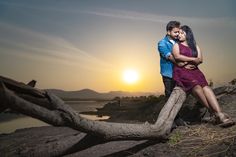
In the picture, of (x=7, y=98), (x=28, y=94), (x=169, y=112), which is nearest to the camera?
(x=7, y=98)

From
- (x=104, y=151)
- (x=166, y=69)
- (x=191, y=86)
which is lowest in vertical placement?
(x=104, y=151)

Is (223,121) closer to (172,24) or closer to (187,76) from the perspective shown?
(187,76)

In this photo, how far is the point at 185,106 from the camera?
966 cm

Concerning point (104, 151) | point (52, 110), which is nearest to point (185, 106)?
point (104, 151)

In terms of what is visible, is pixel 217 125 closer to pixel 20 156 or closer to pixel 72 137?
pixel 72 137

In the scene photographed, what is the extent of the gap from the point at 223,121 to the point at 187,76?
1241mm

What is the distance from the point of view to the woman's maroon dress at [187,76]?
22.5 ft

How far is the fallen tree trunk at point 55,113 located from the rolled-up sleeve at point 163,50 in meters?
1.70

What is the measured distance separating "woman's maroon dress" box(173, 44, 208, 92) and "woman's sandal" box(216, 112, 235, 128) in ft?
2.49

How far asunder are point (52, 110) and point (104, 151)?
9.77 feet

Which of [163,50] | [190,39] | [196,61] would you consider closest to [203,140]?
[196,61]

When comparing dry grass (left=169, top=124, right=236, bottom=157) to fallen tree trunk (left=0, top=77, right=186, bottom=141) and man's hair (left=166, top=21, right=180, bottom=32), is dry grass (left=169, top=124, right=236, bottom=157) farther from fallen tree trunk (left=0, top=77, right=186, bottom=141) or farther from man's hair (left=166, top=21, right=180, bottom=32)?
man's hair (left=166, top=21, right=180, bottom=32)

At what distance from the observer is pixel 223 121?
6.56 m

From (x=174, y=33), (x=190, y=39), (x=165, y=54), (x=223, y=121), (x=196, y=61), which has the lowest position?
(x=223, y=121)
